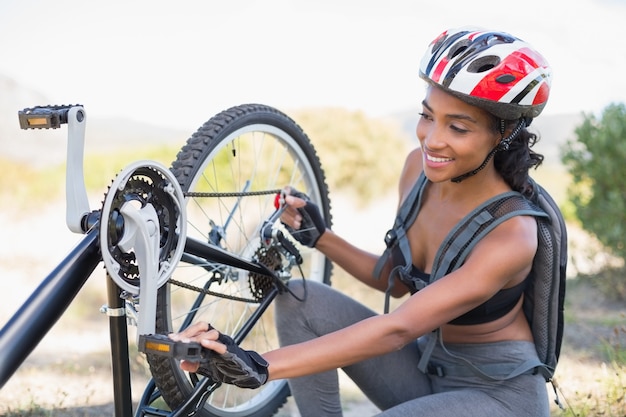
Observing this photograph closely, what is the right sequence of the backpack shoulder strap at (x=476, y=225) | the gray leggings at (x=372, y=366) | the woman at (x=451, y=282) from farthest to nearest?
the gray leggings at (x=372, y=366) → the backpack shoulder strap at (x=476, y=225) → the woman at (x=451, y=282)

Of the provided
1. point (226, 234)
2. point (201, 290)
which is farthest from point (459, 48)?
point (201, 290)

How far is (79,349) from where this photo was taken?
4.70 meters

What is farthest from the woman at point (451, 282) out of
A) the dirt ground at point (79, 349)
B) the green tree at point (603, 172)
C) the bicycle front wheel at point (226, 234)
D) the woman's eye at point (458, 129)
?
the green tree at point (603, 172)

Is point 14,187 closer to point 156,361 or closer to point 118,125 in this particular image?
point 118,125

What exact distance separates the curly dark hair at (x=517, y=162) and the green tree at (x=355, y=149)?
212 inches

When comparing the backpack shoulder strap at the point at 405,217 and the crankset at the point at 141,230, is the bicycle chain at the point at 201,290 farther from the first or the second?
the backpack shoulder strap at the point at 405,217

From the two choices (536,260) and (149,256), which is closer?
(149,256)

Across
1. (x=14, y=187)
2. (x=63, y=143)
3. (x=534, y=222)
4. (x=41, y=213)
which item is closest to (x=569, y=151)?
(x=534, y=222)

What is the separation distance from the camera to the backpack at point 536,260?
2.33 m

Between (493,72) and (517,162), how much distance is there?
1.01 feet

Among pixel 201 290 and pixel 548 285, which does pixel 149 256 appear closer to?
pixel 201 290

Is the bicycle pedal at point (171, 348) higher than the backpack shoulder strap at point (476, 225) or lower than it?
lower

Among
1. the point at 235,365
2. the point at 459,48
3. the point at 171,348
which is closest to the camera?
the point at 171,348

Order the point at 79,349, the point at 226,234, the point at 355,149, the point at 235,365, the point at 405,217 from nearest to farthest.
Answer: the point at 235,365, the point at 226,234, the point at 405,217, the point at 79,349, the point at 355,149
